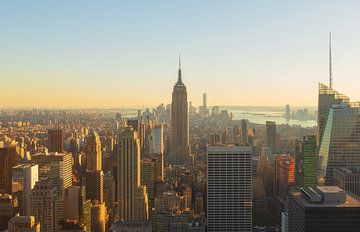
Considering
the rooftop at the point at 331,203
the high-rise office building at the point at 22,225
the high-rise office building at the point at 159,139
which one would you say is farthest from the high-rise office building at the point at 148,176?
the rooftop at the point at 331,203

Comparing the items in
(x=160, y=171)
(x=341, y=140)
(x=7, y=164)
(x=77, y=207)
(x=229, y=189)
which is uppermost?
(x=341, y=140)

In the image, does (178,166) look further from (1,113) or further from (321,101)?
(1,113)

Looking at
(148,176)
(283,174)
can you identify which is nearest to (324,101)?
(283,174)

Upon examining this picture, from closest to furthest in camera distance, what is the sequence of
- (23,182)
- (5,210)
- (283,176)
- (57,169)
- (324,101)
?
(5,210) → (23,182) → (324,101) → (57,169) → (283,176)

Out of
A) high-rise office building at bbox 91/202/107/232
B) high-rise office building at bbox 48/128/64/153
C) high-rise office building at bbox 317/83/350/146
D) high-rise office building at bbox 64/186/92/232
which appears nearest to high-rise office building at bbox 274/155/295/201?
high-rise office building at bbox 317/83/350/146

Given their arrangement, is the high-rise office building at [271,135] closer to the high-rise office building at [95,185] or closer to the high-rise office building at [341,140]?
the high-rise office building at [341,140]

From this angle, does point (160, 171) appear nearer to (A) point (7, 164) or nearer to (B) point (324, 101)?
(A) point (7, 164)

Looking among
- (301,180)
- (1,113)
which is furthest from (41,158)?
(301,180)
